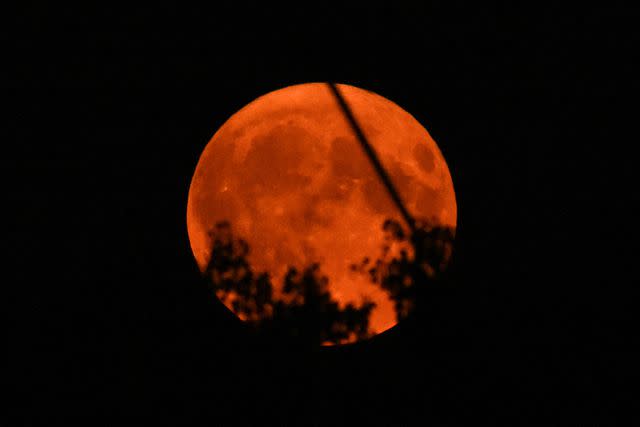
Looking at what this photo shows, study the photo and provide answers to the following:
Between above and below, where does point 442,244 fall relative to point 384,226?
below

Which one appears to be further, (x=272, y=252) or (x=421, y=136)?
(x=421, y=136)

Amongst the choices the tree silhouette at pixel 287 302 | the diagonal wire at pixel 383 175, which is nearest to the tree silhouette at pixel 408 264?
the diagonal wire at pixel 383 175

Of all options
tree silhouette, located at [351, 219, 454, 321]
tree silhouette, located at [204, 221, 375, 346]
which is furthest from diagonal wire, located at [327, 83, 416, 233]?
tree silhouette, located at [204, 221, 375, 346]

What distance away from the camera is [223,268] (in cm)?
539

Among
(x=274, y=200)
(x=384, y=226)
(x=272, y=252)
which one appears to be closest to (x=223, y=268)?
(x=272, y=252)

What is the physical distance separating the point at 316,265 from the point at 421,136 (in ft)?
8.75

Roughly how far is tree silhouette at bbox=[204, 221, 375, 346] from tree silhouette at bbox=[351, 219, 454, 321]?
17.5 inches

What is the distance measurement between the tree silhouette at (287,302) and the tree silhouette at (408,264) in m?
0.44

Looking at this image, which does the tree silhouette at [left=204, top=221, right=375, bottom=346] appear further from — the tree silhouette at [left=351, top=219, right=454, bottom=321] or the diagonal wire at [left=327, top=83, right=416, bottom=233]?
the diagonal wire at [left=327, top=83, right=416, bottom=233]

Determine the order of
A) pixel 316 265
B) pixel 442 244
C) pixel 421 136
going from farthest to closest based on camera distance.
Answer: pixel 421 136, pixel 442 244, pixel 316 265

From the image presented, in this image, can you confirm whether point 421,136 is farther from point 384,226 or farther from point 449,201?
point 384,226

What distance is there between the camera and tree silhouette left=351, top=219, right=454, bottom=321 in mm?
5211

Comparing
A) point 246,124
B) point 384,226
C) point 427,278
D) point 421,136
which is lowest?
point 427,278

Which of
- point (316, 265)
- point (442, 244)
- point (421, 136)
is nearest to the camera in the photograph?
point (316, 265)
